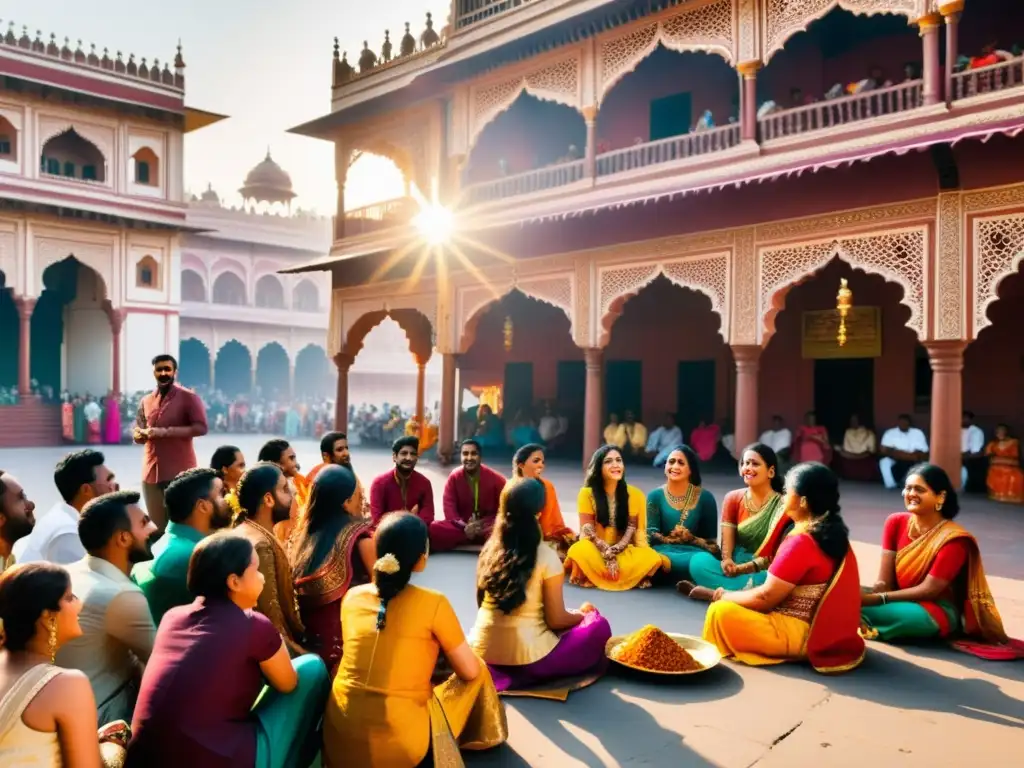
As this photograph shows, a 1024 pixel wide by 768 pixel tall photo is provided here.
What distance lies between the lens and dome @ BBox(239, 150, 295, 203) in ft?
136

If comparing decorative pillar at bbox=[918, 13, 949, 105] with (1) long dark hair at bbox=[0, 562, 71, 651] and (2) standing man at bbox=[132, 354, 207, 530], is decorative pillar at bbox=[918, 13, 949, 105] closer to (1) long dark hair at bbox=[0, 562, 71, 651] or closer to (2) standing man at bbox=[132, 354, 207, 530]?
(2) standing man at bbox=[132, 354, 207, 530]

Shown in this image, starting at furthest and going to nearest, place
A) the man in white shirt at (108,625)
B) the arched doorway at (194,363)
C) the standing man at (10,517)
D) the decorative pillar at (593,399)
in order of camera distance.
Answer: the arched doorway at (194,363), the decorative pillar at (593,399), the standing man at (10,517), the man in white shirt at (108,625)

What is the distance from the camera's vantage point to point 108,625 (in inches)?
115

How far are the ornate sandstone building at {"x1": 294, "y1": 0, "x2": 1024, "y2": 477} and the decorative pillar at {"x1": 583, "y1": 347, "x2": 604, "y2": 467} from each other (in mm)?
42

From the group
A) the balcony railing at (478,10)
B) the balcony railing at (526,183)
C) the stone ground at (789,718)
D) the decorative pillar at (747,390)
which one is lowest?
the stone ground at (789,718)

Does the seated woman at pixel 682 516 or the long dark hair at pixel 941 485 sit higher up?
the long dark hair at pixel 941 485

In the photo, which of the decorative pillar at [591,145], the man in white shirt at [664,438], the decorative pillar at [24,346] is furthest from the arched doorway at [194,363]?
the decorative pillar at [591,145]

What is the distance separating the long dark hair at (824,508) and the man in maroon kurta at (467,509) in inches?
149

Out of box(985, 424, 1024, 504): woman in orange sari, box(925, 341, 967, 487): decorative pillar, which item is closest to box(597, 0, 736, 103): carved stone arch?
box(925, 341, 967, 487): decorative pillar

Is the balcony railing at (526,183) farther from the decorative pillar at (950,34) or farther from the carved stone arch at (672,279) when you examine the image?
the decorative pillar at (950,34)

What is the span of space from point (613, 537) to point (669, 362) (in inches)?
404

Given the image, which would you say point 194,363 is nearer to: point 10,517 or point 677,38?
point 677,38

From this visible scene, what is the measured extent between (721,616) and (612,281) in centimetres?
846

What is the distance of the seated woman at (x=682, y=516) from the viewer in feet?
20.2
